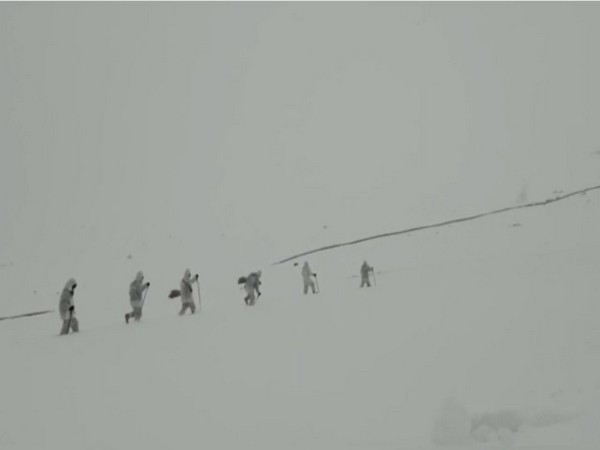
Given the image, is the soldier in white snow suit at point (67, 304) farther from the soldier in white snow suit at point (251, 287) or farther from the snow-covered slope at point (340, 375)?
the soldier in white snow suit at point (251, 287)

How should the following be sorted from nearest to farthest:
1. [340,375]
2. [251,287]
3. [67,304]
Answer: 1. [340,375]
2. [67,304]
3. [251,287]

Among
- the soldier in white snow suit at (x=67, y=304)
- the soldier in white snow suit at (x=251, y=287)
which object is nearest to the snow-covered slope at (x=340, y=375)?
the soldier in white snow suit at (x=67, y=304)

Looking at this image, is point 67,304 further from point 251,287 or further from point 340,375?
point 340,375

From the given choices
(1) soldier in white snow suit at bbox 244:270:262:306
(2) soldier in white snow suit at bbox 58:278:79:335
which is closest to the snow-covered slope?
(2) soldier in white snow suit at bbox 58:278:79:335

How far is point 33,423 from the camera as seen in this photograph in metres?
6.74

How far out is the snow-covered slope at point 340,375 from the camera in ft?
18.3

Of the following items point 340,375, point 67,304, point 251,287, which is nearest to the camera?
point 340,375

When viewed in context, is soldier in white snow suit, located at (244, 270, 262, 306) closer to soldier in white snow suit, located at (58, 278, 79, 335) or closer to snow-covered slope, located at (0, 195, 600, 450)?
snow-covered slope, located at (0, 195, 600, 450)

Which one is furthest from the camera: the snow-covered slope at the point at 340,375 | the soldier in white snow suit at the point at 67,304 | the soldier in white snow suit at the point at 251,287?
the soldier in white snow suit at the point at 251,287

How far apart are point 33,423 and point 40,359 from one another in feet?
12.5

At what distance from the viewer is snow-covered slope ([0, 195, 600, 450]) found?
5.57 m

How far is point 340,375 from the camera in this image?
24.4ft

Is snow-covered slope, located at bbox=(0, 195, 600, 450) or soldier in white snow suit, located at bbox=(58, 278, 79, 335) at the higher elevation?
soldier in white snow suit, located at bbox=(58, 278, 79, 335)

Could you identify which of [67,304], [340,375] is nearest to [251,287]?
[67,304]
